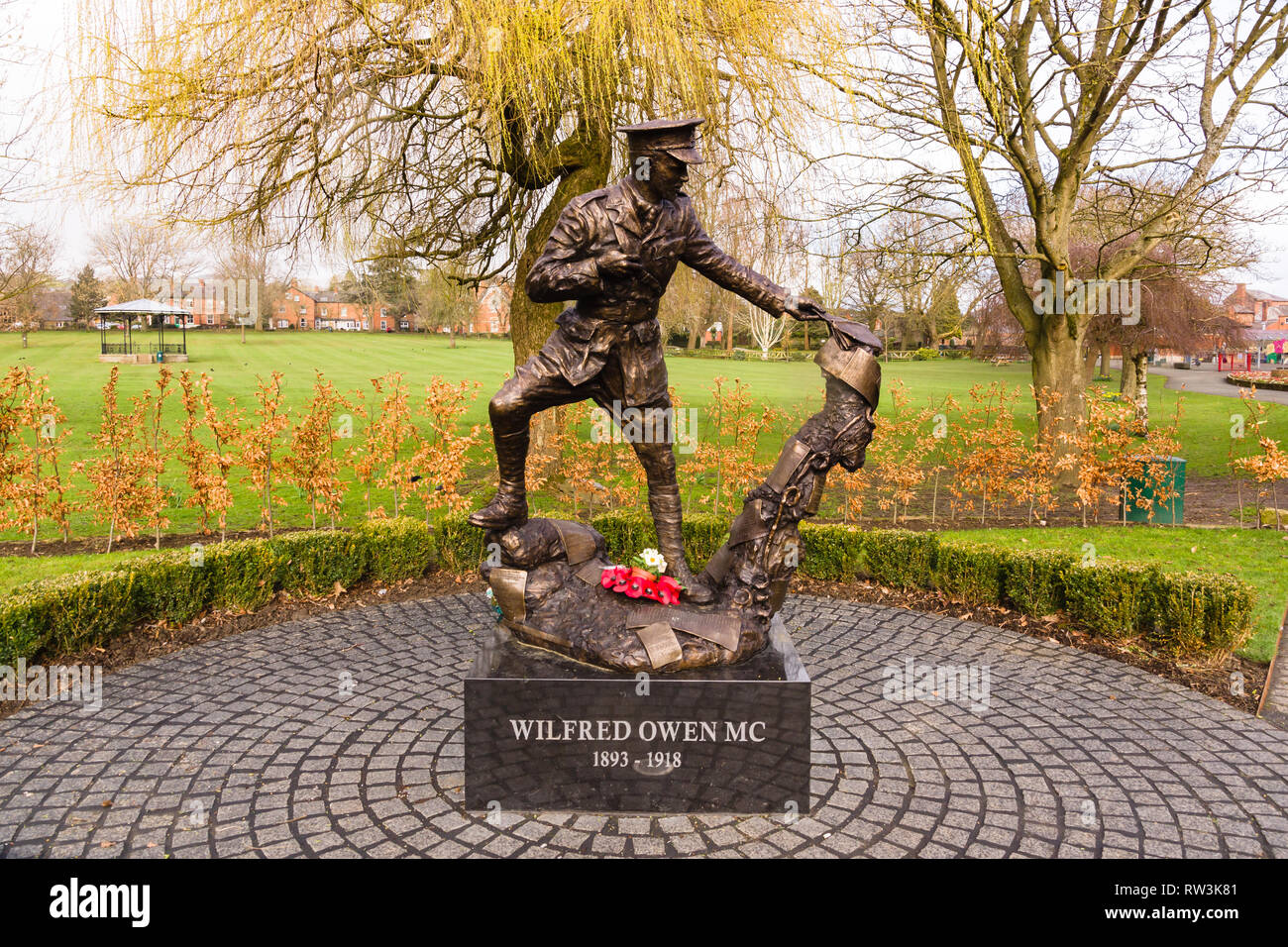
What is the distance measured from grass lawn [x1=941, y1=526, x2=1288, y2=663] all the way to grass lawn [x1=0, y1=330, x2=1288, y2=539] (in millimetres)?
4754

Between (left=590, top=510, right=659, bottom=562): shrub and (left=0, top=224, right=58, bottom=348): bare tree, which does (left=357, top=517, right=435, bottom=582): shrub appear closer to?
(left=590, top=510, right=659, bottom=562): shrub

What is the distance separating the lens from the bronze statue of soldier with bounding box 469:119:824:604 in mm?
4832

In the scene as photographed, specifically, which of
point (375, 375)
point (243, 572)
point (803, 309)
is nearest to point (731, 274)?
point (803, 309)

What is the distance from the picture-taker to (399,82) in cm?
963

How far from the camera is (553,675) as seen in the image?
453 cm

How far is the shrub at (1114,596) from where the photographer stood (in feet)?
22.5

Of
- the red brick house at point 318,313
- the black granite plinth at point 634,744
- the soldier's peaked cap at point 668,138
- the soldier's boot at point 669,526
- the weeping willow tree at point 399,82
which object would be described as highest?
the red brick house at point 318,313

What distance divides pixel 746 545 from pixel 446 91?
7588mm

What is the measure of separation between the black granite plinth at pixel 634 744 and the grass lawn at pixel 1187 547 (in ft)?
16.7

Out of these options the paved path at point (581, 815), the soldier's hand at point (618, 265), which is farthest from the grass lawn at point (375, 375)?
the soldier's hand at point (618, 265)

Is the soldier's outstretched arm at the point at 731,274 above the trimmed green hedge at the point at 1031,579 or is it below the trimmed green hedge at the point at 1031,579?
above

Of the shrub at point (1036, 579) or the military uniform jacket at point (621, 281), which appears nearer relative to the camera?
the military uniform jacket at point (621, 281)

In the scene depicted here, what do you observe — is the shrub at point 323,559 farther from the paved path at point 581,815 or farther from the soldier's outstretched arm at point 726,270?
the soldier's outstretched arm at point 726,270

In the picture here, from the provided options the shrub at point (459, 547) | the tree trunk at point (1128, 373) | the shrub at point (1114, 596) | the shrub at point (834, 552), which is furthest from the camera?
the tree trunk at point (1128, 373)
